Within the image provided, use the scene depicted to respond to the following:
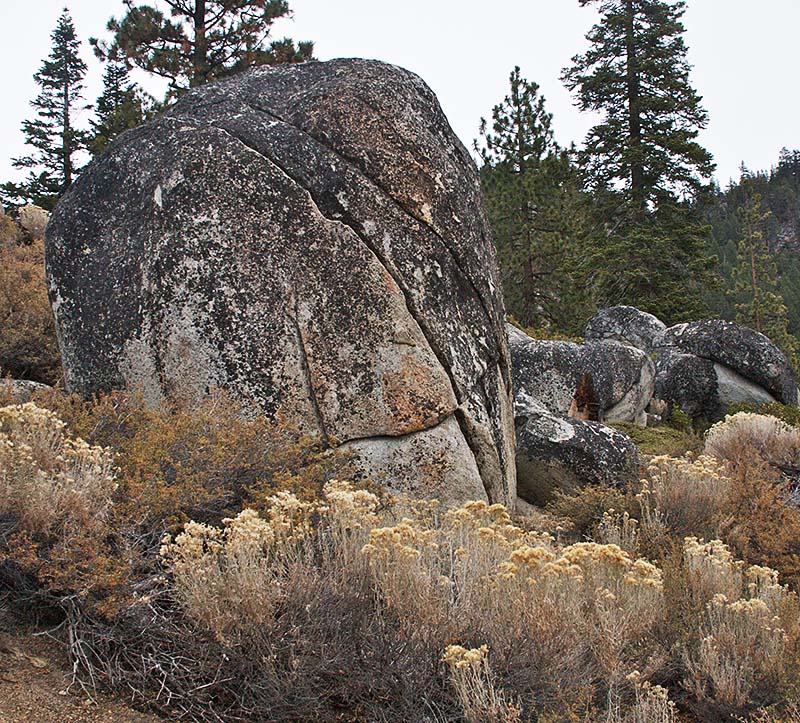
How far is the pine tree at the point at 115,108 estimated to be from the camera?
18484 mm

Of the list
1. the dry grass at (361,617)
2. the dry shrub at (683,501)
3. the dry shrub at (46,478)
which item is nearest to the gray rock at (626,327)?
the dry shrub at (683,501)

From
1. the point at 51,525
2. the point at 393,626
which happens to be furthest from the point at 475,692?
the point at 51,525

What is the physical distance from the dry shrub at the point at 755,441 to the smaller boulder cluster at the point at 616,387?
3.85 feet

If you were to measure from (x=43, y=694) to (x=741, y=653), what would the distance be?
3072 millimetres

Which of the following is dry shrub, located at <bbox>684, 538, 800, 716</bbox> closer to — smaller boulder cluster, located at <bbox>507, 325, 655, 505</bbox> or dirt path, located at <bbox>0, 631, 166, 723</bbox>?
Answer: dirt path, located at <bbox>0, 631, 166, 723</bbox>

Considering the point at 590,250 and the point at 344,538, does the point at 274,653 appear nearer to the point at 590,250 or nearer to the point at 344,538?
the point at 344,538

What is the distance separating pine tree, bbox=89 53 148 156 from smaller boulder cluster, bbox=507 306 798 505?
10.1m

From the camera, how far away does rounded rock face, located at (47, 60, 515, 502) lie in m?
5.52

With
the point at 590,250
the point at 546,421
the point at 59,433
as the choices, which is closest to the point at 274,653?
the point at 59,433

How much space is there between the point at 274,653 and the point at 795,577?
12.2 ft

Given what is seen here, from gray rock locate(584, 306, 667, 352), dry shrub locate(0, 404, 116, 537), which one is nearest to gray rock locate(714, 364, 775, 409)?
gray rock locate(584, 306, 667, 352)

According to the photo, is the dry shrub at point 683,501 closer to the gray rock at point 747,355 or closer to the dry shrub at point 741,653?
the dry shrub at point 741,653

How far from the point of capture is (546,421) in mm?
8023

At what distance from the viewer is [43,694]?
292cm
